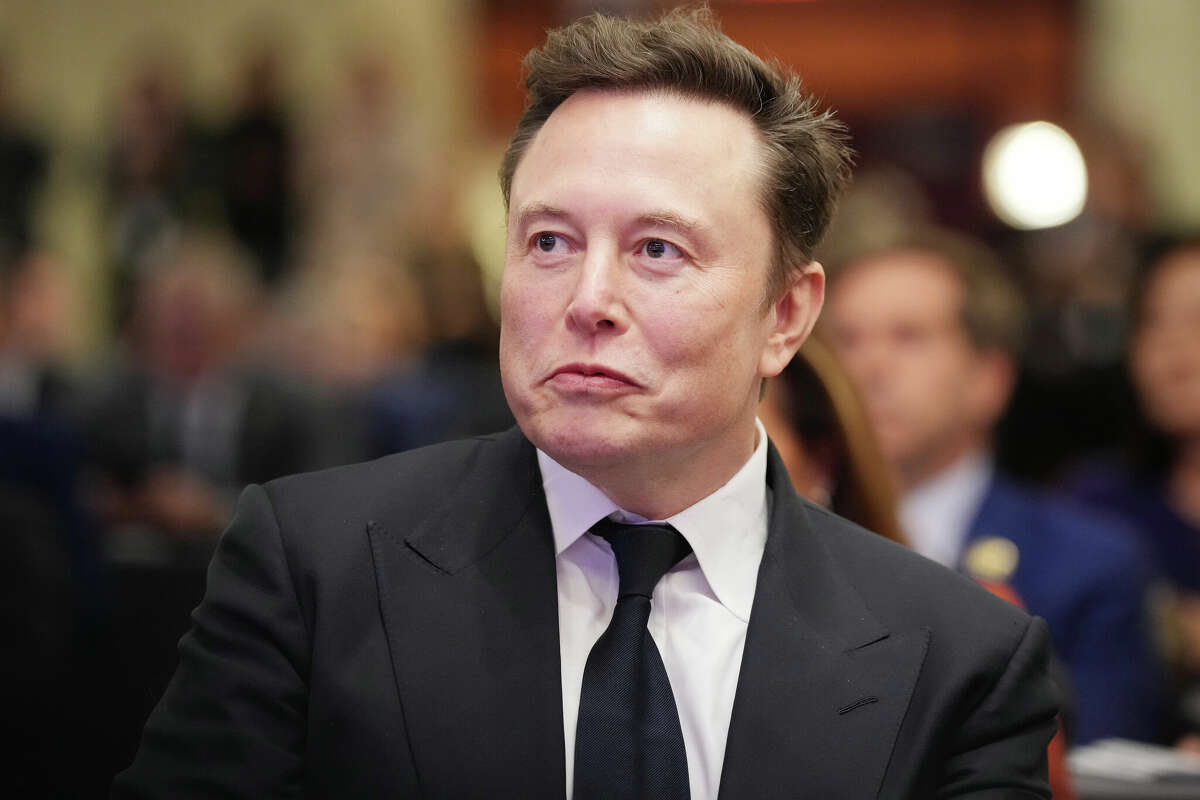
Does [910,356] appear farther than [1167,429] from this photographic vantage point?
No

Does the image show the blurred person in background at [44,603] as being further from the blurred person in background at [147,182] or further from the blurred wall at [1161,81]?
the blurred wall at [1161,81]

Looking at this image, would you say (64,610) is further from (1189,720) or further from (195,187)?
(195,187)

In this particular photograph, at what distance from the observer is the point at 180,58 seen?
446 inches

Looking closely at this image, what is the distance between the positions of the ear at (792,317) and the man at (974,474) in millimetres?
1701

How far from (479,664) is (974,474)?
8.23 ft

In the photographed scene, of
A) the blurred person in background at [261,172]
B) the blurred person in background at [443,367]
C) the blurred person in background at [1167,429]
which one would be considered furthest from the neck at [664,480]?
the blurred person in background at [261,172]

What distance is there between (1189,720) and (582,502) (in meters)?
2.24

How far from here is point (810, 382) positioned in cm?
307

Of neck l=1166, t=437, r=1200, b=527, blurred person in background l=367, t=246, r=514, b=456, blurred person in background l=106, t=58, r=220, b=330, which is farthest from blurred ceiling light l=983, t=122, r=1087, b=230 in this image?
blurred person in background l=106, t=58, r=220, b=330

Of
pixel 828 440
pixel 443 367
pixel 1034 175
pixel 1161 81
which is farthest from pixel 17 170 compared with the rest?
pixel 828 440

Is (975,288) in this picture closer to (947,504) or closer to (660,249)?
(947,504)

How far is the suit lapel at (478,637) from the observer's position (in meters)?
1.94

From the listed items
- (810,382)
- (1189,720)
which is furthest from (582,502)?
(1189,720)

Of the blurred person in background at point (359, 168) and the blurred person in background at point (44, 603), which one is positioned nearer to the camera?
the blurred person in background at point (44, 603)
